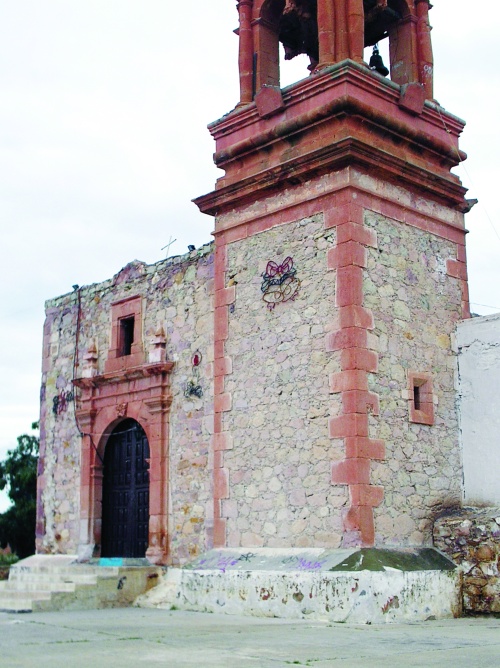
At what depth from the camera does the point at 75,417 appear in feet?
53.7

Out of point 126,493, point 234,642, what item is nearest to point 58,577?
point 126,493

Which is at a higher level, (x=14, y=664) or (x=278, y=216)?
(x=278, y=216)

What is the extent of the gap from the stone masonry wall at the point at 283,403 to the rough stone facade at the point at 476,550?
1622 mm

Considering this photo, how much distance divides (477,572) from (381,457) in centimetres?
187

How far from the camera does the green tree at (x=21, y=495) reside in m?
21.1

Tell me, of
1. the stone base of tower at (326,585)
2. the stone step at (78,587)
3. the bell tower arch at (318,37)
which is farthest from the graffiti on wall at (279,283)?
the stone step at (78,587)

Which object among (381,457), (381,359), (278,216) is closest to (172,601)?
(381,457)

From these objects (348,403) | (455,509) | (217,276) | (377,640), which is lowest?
(377,640)

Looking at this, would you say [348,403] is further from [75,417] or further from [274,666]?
[75,417]

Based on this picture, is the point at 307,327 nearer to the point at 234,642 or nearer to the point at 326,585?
the point at 326,585

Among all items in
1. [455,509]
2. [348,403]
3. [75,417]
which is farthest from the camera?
[75,417]

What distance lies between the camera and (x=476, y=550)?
1158cm

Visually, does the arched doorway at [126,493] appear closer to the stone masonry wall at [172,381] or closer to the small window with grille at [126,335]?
the stone masonry wall at [172,381]

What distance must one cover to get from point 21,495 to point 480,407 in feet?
42.2
